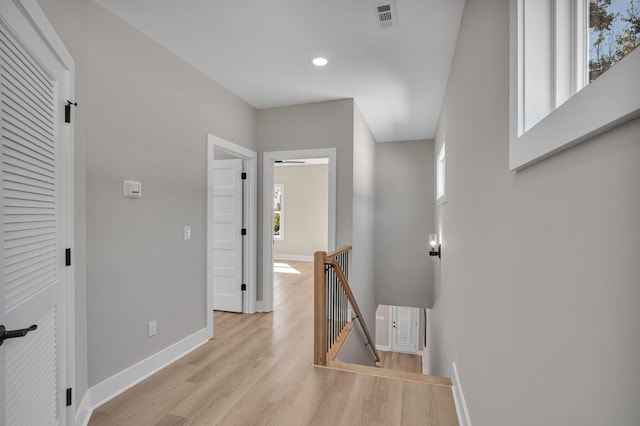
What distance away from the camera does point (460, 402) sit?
1.98 metres

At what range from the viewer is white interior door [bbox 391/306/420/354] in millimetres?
8383

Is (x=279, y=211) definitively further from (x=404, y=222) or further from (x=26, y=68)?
(x=26, y=68)

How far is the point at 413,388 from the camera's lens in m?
2.27

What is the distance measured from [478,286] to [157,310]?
98.3 inches

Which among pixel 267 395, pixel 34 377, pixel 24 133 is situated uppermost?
pixel 24 133

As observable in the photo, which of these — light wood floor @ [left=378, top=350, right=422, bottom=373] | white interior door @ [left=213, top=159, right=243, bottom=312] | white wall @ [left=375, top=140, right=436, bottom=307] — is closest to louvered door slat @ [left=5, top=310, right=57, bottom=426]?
white interior door @ [left=213, top=159, right=243, bottom=312]

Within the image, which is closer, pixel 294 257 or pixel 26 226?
pixel 26 226

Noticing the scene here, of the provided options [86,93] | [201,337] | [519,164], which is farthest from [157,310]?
[519,164]

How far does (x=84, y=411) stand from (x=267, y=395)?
1138 millimetres

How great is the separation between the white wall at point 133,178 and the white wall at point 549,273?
7.51 feet

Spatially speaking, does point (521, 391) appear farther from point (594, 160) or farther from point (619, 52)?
point (619, 52)

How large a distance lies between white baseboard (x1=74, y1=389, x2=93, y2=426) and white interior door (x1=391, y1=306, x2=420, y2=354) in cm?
752

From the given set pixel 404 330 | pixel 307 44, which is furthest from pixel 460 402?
pixel 404 330

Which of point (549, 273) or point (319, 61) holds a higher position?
point (319, 61)
